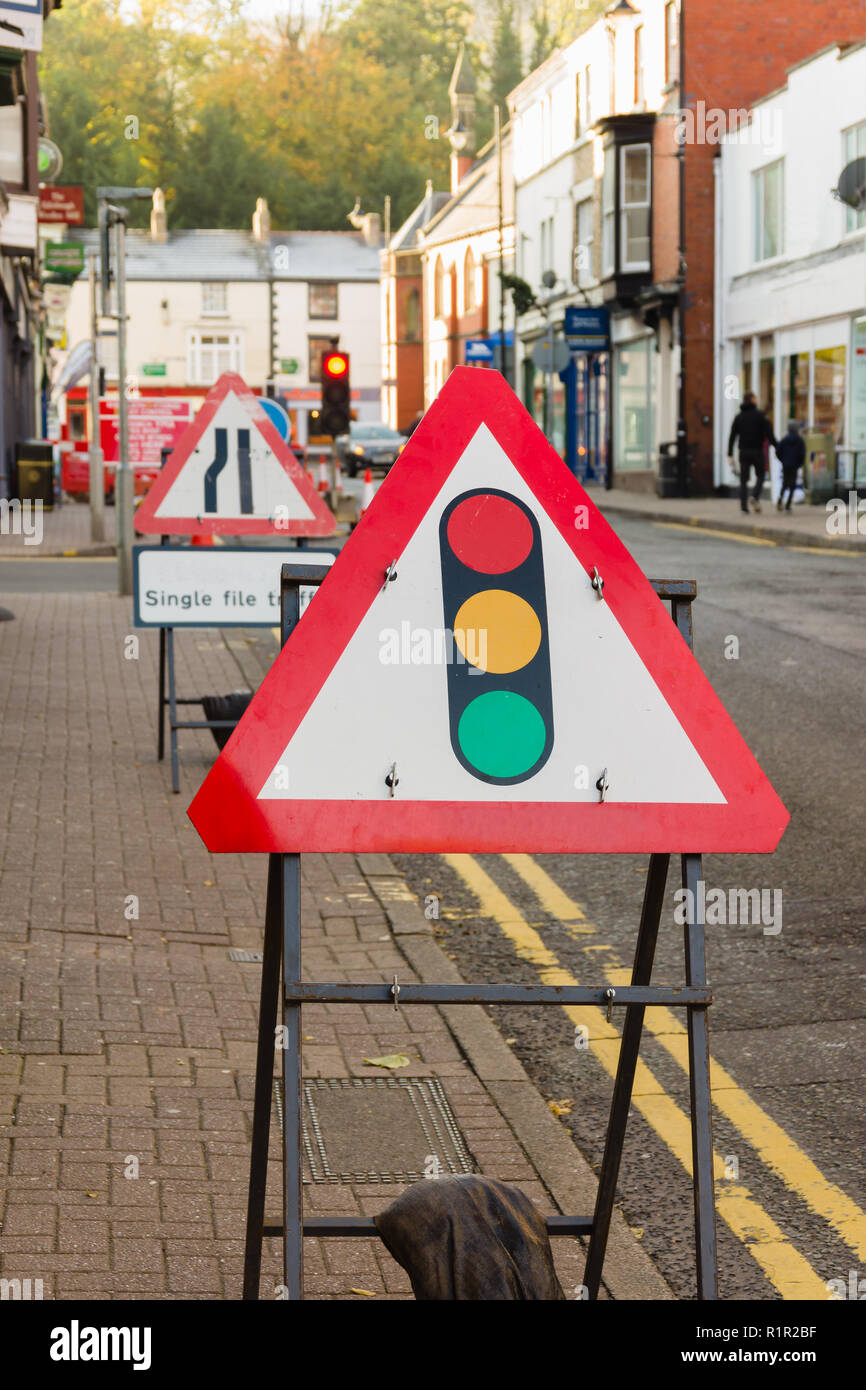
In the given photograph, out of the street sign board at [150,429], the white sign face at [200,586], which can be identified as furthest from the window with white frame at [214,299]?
the white sign face at [200,586]

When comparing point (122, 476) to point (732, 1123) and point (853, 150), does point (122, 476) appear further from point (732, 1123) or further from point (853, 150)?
point (853, 150)

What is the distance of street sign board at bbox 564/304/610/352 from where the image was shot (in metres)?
42.9

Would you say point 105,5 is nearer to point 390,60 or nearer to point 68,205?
point 390,60

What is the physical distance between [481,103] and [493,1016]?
9722cm

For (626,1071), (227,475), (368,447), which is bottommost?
(626,1071)

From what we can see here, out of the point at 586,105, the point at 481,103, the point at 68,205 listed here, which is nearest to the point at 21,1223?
the point at 68,205

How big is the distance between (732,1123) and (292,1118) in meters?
2.26

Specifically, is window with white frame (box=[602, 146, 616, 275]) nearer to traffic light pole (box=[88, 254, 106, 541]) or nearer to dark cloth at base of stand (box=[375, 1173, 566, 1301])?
traffic light pole (box=[88, 254, 106, 541])

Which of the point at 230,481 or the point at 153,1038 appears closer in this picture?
the point at 153,1038

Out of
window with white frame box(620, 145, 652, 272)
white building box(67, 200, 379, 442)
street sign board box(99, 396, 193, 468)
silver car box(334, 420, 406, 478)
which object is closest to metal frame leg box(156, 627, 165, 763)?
street sign board box(99, 396, 193, 468)

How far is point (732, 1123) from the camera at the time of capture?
15.0 ft

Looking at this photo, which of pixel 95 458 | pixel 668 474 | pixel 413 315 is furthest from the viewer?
pixel 413 315

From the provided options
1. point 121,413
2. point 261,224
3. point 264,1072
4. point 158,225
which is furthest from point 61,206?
point 261,224

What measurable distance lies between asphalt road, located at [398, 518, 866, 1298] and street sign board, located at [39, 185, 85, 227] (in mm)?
29828
